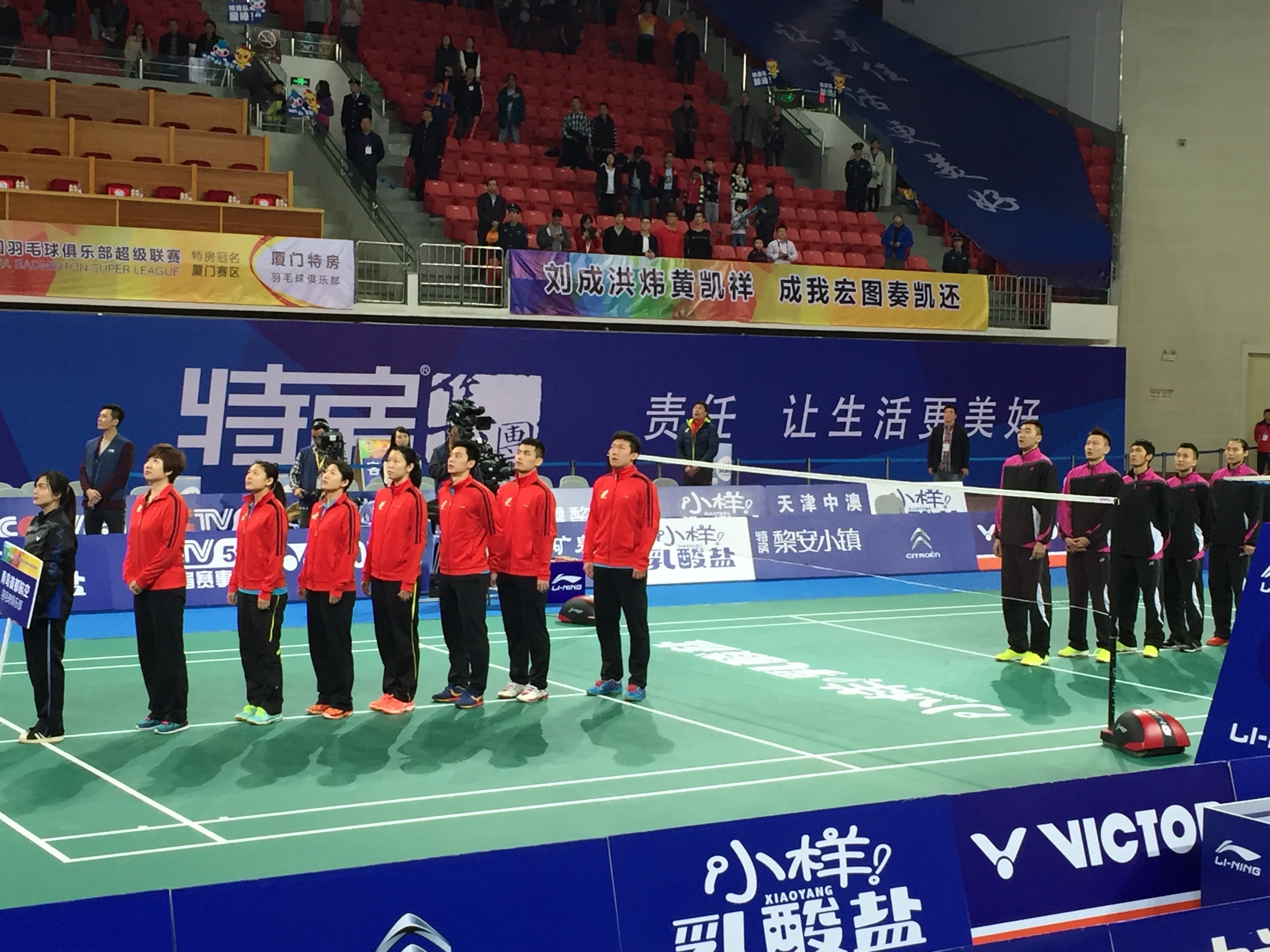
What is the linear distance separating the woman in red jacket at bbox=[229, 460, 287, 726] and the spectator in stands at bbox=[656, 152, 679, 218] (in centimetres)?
1684

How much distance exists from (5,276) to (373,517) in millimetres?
11280

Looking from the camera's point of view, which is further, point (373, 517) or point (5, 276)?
point (5, 276)

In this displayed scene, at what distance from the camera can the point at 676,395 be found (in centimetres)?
2575

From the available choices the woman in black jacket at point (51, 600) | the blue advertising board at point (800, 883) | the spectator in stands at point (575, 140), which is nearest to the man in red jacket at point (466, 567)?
the woman in black jacket at point (51, 600)

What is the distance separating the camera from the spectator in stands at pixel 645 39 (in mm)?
32188

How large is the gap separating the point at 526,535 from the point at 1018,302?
19137 mm

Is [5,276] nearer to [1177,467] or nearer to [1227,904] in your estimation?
[1177,467]

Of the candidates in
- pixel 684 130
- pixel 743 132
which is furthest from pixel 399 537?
pixel 743 132

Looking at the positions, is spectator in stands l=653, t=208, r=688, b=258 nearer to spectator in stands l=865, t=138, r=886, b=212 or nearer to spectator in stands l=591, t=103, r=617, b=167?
spectator in stands l=591, t=103, r=617, b=167

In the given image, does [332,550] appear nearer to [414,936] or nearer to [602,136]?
[414,936]

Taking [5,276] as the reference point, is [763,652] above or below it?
below

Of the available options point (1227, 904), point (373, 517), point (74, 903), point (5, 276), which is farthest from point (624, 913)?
point (5, 276)

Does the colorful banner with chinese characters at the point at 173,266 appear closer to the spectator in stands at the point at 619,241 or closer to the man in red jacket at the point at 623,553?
the spectator in stands at the point at 619,241

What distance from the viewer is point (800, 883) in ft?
18.3
